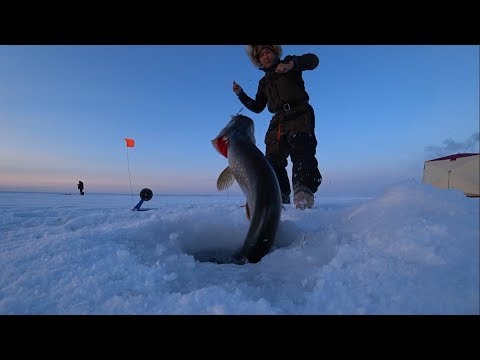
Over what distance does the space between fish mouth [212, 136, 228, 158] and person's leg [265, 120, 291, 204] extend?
6.30ft

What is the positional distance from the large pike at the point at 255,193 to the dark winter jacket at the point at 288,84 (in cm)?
202

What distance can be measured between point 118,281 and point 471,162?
2.35m

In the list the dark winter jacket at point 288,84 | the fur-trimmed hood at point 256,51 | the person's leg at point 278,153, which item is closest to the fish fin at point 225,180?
the person's leg at point 278,153

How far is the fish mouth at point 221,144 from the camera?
8.14 ft

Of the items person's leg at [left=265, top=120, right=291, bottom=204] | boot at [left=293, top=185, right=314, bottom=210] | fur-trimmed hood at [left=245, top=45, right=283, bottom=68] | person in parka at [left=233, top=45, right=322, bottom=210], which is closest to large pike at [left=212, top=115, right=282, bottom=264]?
boot at [left=293, top=185, right=314, bottom=210]

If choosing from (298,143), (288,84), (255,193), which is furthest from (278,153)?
(255,193)

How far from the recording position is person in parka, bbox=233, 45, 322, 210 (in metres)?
3.82

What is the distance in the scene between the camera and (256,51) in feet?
13.7

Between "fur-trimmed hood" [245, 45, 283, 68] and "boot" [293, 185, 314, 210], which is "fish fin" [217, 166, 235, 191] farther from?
"fur-trimmed hood" [245, 45, 283, 68]
